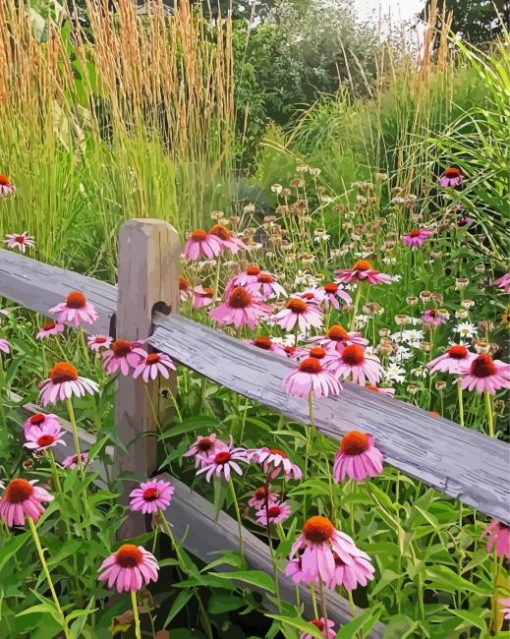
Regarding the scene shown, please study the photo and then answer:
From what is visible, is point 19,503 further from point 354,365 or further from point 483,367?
point 483,367

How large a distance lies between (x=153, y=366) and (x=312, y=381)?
18.2 inches

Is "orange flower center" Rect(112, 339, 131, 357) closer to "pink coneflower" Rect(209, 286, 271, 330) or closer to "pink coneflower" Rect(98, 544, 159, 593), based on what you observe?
"pink coneflower" Rect(209, 286, 271, 330)

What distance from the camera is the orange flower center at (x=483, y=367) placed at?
1.34 m

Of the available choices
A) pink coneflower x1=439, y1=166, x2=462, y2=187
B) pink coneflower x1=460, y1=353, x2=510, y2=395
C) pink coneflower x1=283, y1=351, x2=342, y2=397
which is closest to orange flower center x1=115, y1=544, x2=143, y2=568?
pink coneflower x1=283, y1=351, x2=342, y2=397

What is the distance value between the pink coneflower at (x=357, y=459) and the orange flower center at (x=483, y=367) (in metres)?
0.23

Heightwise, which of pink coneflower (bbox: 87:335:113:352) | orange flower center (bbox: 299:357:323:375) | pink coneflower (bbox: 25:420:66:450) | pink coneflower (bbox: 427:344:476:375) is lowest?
A: pink coneflower (bbox: 25:420:66:450)

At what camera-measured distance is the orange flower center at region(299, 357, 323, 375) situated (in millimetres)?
1358

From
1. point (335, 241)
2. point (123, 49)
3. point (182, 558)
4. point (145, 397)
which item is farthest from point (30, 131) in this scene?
point (182, 558)

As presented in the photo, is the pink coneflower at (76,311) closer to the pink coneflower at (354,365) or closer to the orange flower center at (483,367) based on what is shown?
the pink coneflower at (354,365)

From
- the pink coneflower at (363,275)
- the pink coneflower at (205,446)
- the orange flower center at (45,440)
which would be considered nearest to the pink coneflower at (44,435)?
the orange flower center at (45,440)

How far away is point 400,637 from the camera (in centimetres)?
129

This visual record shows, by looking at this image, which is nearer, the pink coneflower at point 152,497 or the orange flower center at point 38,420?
the pink coneflower at point 152,497

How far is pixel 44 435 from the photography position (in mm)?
1606

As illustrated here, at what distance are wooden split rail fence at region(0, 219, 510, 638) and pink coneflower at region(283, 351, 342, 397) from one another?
0.04 m
